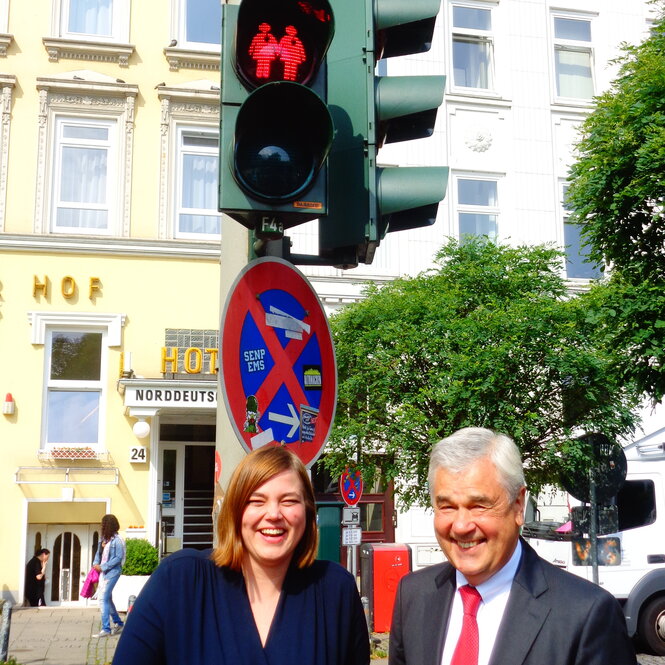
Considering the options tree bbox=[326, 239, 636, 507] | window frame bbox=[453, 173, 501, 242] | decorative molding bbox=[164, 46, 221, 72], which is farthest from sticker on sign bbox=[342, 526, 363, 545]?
decorative molding bbox=[164, 46, 221, 72]

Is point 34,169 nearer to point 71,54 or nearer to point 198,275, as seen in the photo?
point 71,54

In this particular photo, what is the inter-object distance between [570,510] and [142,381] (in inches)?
300

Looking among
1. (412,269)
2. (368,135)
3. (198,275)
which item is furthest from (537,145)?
(368,135)

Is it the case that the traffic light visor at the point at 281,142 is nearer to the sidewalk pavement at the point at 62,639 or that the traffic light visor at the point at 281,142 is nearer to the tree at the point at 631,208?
the sidewalk pavement at the point at 62,639

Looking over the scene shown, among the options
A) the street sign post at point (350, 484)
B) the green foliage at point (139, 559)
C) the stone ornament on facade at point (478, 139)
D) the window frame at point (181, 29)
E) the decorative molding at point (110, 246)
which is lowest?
the green foliage at point (139, 559)

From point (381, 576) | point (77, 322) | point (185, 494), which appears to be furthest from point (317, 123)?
point (185, 494)

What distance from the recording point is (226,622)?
2.72 meters

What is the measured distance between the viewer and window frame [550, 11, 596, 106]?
20594 mm

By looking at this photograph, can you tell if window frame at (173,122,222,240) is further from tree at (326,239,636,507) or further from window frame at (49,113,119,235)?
tree at (326,239,636,507)

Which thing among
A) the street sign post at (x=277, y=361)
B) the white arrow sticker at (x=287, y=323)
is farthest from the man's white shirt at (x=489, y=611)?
the white arrow sticker at (x=287, y=323)

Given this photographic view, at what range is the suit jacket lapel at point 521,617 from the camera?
2566mm

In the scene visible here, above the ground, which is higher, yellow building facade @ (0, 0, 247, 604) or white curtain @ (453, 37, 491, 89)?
white curtain @ (453, 37, 491, 89)

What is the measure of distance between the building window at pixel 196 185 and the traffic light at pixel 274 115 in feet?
46.8

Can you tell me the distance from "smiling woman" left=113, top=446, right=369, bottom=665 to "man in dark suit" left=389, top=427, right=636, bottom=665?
0.28 meters
